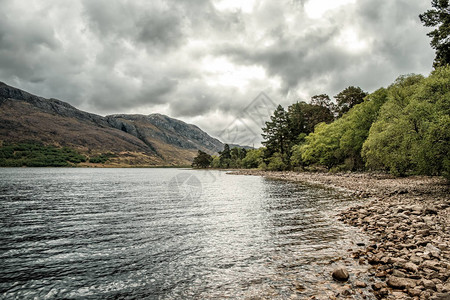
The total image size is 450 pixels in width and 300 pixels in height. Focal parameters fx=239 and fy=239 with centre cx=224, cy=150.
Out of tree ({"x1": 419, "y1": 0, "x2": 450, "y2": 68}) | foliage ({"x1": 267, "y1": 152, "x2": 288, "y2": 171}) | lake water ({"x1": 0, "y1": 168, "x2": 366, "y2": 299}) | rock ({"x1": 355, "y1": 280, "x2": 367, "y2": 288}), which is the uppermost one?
tree ({"x1": 419, "y1": 0, "x2": 450, "y2": 68})

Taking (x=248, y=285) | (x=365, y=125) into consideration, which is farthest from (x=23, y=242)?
(x=365, y=125)

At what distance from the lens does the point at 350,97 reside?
3332 inches

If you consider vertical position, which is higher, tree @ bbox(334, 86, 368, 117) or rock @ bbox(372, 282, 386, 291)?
tree @ bbox(334, 86, 368, 117)

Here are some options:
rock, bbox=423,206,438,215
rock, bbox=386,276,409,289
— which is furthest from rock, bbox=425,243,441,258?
rock, bbox=423,206,438,215

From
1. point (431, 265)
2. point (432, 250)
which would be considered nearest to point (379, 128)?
point (432, 250)

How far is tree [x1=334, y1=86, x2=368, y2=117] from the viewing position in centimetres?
8356

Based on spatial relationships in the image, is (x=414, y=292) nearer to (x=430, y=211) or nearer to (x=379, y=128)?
(x=430, y=211)

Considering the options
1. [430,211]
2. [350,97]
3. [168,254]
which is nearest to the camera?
[168,254]

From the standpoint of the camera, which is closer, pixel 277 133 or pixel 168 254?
pixel 168 254

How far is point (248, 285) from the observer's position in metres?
8.52

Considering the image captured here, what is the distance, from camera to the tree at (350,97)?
274 feet

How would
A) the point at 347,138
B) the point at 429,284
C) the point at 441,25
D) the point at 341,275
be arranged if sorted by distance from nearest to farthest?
the point at 429,284 < the point at 341,275 < the point at 441,25 < the point at 347,138

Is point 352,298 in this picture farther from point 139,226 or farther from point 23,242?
point 23,242

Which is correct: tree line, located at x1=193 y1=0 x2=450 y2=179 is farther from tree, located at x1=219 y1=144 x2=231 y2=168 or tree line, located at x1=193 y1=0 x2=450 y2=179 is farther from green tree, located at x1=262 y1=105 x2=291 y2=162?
tree, located at x1=219 y1=144 x2=231 y2=168
